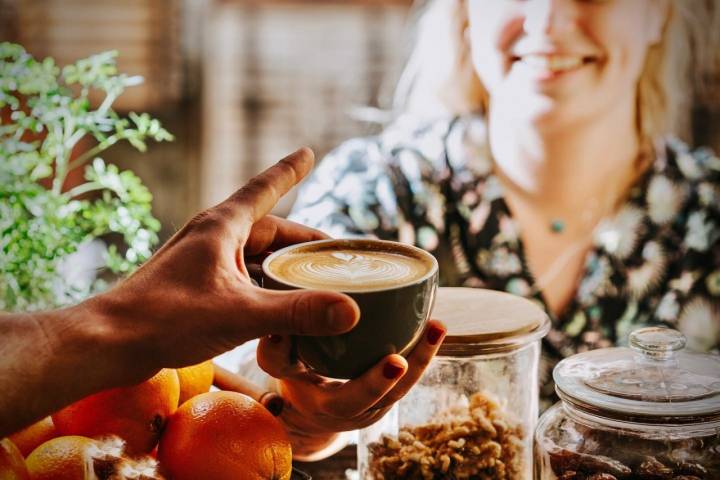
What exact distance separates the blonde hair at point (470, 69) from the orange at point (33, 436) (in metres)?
1.64

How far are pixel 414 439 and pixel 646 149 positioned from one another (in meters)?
1.67

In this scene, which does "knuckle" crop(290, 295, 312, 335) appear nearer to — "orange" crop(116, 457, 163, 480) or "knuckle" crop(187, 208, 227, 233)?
"knuckle" crop(187, 208, 227, 233)

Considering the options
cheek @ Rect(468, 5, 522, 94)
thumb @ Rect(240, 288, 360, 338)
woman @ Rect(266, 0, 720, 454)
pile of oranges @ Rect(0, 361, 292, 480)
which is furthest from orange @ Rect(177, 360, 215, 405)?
cheek @ Rect(468, 5, 522, 94)

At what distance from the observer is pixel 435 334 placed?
2.65ft

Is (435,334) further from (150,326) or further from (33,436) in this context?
(33,436)

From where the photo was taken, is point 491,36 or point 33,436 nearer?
point 33,436

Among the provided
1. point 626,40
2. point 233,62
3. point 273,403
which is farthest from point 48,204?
point 233,62

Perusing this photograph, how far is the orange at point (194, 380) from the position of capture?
0.92 metres

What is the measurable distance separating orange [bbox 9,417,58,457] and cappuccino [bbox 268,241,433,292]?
12.5 inches

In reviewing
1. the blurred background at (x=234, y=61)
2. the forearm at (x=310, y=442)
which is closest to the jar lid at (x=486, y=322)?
the forearm at (x=310, y=442)

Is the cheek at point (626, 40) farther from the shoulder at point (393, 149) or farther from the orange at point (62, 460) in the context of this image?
the orange at point (62, 460)

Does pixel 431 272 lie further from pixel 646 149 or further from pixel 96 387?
pixel 646 149

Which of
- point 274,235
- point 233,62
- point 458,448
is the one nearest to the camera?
point 458,448

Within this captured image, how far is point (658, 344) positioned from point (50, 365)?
2.14ft
